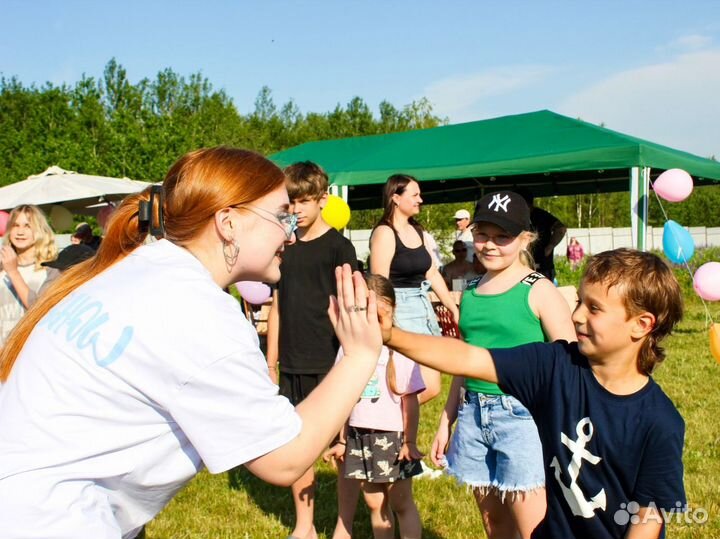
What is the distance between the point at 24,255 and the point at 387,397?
347cm

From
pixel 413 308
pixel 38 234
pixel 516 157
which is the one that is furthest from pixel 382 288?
pixel 516 157

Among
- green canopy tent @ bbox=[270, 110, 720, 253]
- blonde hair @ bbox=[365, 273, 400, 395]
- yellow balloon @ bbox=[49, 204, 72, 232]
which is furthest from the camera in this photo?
yellow balloon @ bbox=[49, 204, 72, 232]

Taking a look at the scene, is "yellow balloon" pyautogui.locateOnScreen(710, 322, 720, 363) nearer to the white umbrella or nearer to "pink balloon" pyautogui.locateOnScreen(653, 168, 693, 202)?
"pink balloon" pyautogui.locateOnScreen(653, 168, 693, 202)

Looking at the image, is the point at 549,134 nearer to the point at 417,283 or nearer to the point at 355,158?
the point at 355,158

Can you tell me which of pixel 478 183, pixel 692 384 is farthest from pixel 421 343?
pixel 478 183

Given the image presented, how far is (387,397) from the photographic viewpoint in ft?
13.1

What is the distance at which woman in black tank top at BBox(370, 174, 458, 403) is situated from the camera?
5.61 metres

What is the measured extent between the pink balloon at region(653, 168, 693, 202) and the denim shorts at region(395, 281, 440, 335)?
12.2ft

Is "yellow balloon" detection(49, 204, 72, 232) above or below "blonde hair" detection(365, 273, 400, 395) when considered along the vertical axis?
Result: above

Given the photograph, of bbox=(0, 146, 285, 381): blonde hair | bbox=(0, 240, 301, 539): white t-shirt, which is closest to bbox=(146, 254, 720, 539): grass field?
bbox=(0, 146, 285, 381): blonde hair

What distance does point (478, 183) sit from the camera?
1476cm

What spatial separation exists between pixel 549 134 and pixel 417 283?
19.1 feet

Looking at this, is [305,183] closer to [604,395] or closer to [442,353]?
[442,353]

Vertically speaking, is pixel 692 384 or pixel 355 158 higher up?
pixel 355 158
